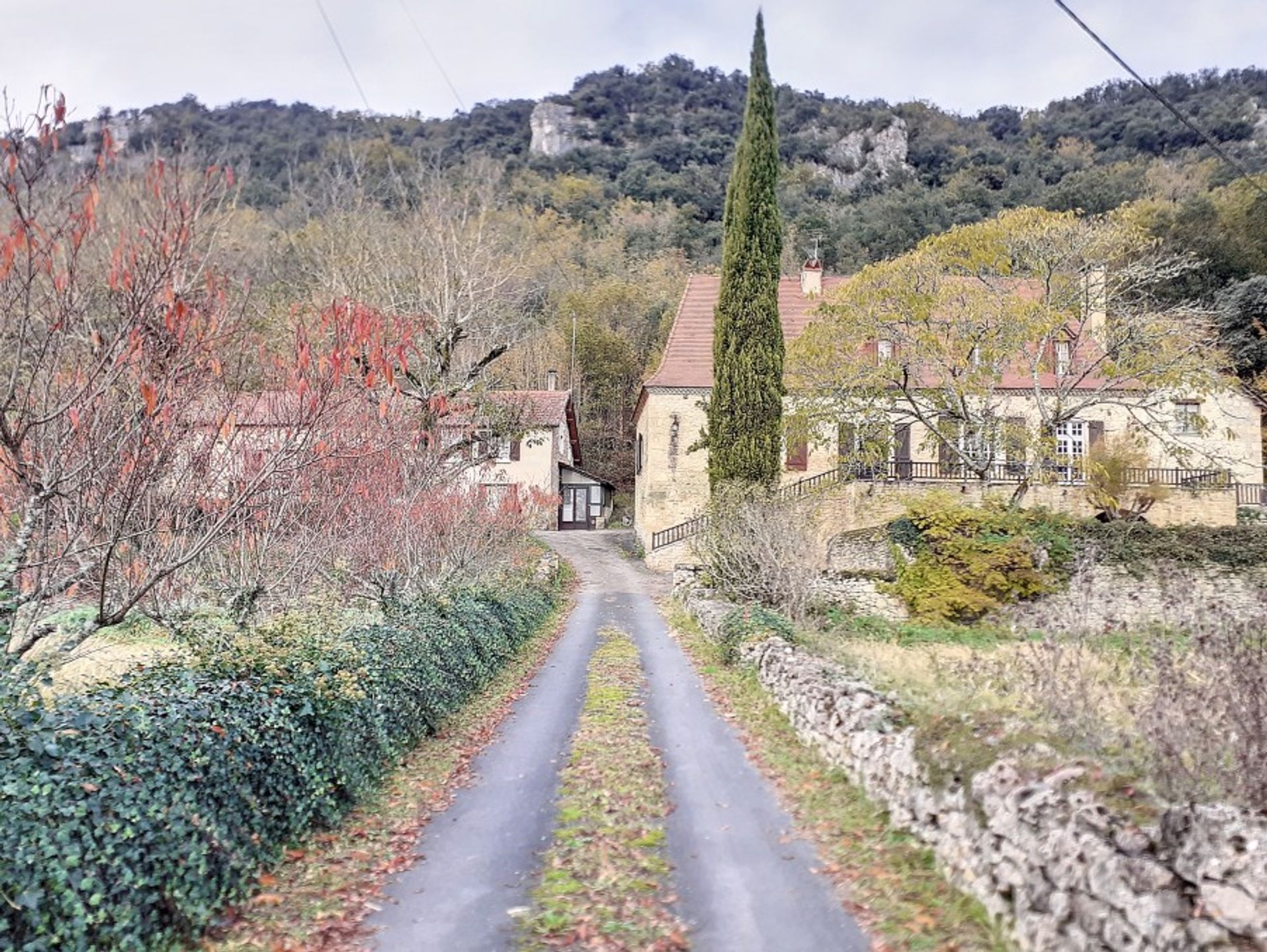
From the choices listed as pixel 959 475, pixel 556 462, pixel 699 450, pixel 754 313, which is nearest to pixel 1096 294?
pixel 959 475

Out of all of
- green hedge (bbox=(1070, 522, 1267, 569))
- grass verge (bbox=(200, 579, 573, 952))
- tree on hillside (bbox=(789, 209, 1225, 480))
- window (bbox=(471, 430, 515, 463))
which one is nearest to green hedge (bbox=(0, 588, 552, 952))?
grass verge (bbox=(200, 579, 573, 952))

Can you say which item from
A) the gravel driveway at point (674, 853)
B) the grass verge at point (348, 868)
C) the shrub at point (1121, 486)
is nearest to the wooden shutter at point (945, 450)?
the shrub at point (1121, 486)

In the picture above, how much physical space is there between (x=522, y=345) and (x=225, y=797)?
39571mm

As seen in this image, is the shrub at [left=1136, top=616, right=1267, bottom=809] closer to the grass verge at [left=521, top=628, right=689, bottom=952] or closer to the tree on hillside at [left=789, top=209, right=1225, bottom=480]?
the grass verge at [left=521, top=628, right=689, bottom=952]

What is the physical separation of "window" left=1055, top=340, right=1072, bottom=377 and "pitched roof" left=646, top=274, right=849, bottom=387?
297 inches

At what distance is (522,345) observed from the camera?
43.4 m

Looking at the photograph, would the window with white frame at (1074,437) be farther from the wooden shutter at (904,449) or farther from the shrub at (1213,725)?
the shrub at (1213,725)

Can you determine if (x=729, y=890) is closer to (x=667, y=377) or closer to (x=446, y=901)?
(x=446, y=901)

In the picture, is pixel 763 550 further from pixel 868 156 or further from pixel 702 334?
pixel 868 156

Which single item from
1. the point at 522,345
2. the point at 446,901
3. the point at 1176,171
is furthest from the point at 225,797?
the point at 1176,171

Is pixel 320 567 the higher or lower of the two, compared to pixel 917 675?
higher

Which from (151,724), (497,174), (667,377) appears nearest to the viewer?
(151,724)

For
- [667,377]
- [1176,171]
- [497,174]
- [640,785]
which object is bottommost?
[640,785]

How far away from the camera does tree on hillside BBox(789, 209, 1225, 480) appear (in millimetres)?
19562
